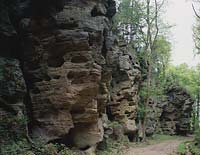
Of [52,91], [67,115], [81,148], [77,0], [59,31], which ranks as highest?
[77,0]

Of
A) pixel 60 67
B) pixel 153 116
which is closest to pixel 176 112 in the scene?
pixel 153 116

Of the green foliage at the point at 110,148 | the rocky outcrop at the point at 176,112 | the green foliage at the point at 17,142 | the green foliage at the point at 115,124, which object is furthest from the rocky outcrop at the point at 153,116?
the green foliage at the point at 17,142

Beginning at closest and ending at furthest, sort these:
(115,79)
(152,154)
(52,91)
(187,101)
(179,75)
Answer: (52,91) → (152,154) → (115,79) → (187,101) → (179,75)

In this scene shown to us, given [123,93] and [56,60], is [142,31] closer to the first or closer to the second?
[123,93]

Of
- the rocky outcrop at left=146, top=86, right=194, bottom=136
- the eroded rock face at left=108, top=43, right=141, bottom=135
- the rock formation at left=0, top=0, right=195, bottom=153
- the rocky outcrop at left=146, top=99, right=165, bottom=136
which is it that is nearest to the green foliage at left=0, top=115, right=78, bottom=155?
the rock formation at left=0, top=0, right=195, bottom=153

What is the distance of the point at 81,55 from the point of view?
12.4 metres

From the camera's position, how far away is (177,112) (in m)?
34.6

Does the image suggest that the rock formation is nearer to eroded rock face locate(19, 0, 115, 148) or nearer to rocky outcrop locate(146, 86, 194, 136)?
eroded rock face locate(19, 0, 115, 148)

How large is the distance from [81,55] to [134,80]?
1161 centimetres

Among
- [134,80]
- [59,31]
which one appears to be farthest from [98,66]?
[134,80]

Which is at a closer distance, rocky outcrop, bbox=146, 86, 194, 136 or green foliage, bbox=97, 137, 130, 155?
green foliage, bbox=97, 137, 130, 155

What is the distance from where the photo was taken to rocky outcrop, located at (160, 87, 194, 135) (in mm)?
34125

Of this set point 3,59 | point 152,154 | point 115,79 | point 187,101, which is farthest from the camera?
point 187,101

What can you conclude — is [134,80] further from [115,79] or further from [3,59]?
[3,59]
